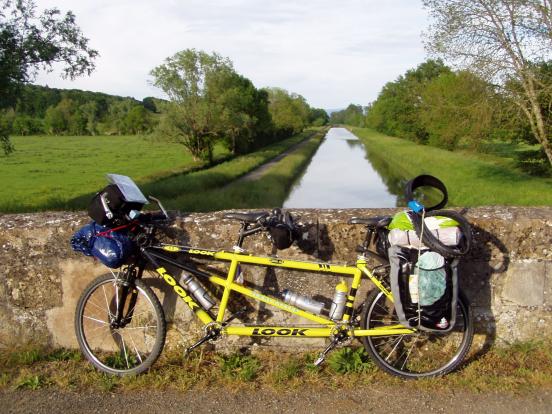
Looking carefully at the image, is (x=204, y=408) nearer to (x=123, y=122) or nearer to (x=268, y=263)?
(x=268, y=263)

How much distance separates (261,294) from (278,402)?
0.70 meters

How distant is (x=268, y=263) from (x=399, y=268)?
0.86 metres

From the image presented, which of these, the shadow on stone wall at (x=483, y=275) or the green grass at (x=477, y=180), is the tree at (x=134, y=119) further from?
the shadow on stone wall at (x=483, y=275)

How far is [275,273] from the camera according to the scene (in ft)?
11.7

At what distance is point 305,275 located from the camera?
140 inches

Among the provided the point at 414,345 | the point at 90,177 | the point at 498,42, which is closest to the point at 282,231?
the point at 414,345

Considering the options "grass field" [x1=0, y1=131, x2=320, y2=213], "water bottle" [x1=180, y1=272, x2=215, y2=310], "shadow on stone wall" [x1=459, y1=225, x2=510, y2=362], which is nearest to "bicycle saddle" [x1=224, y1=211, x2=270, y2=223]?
"water bottle" [x1=180, y1=272, x2=215, y2=310]

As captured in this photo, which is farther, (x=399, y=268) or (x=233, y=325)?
(x=233, y=325)

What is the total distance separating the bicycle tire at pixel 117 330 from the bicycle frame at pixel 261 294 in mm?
225

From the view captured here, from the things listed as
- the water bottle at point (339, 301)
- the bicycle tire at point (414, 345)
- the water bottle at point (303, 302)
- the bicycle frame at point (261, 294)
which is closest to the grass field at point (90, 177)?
the bicycle frame at point (261, 294)

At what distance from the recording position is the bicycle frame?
327cm

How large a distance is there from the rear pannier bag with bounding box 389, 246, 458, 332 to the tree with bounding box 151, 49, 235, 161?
38.5m

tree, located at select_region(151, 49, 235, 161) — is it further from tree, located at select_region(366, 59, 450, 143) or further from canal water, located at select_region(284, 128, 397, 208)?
tree, located at select_region(366, 59, 450, 143)

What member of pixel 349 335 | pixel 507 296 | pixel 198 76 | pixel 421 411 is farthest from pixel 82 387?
pixel 198 76
